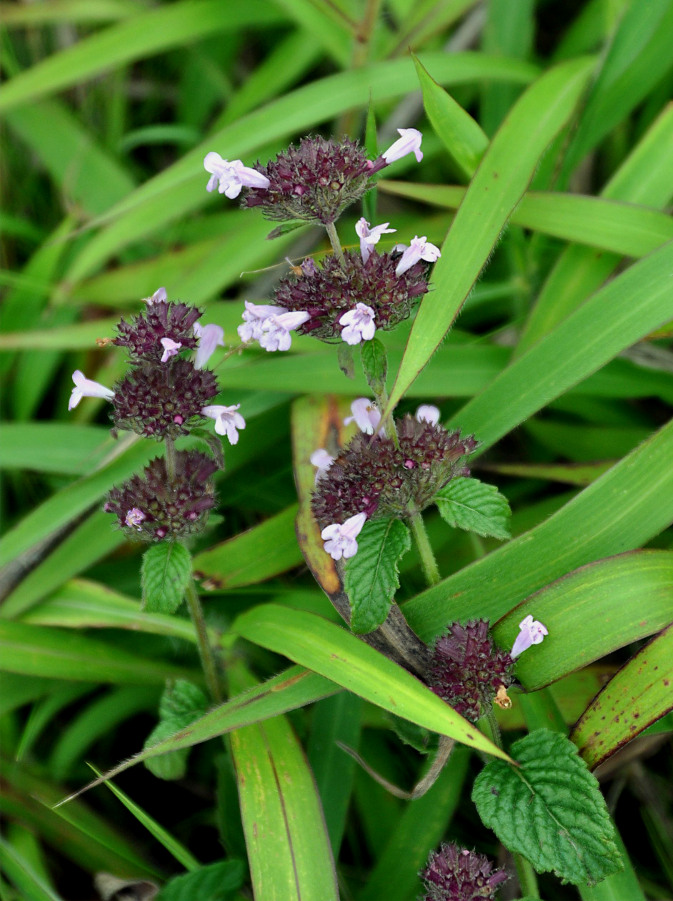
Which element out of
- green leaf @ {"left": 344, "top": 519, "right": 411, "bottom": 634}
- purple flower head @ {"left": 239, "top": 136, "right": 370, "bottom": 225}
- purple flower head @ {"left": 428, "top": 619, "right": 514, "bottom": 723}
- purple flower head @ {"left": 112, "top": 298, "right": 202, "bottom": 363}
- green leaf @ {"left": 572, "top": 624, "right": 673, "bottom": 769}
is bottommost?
green leaf @ {"left": 572, "top": 624, "right": 673, "bottom": 769}

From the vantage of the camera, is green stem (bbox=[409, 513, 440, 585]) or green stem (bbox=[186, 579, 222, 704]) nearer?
green stem (bbox=[409, 513, 440, 585])

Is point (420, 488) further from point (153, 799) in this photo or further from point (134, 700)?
point (153, 799)

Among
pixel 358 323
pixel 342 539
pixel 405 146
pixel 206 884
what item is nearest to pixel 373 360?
pixel 358 323

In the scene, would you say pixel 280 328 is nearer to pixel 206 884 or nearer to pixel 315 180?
pixel 315 180

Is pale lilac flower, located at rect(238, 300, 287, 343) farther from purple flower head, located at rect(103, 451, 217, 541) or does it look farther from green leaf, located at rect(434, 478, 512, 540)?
green leaf, located at rect(434, 478, 512, 540)

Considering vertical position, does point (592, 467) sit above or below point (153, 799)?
above

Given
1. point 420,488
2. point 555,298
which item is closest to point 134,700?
point 420,488

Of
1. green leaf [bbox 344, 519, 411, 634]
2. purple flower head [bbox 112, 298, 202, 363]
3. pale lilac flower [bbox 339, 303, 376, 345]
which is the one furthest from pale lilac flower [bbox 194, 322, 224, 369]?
green leaf [bbox 344, 519, 411, 634]
